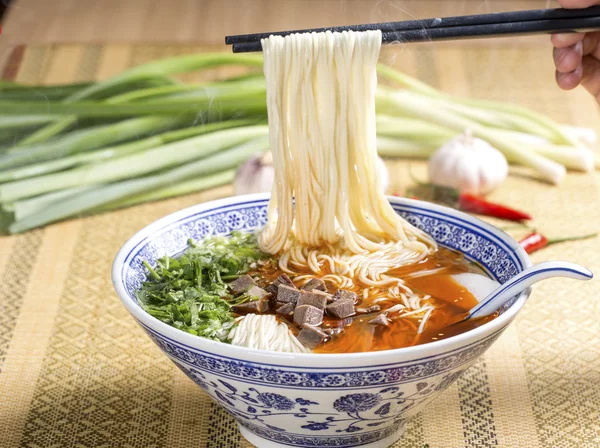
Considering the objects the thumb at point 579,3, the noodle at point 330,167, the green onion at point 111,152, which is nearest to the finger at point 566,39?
the thumb at point 579,3

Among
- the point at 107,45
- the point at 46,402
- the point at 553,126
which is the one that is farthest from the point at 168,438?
the point at 107,45

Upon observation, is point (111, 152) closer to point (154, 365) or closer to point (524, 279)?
point (154, 365)

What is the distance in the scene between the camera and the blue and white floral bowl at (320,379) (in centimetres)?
158

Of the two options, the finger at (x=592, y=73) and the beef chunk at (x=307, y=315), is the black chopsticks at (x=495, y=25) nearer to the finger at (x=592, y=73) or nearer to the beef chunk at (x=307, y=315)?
the finger at (x=592, y=73)

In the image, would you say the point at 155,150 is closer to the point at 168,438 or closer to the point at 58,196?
the point at 58,196

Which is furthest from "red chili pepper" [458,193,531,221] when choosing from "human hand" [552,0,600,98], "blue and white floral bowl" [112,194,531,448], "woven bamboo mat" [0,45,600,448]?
"blue and white floral bowl" [112,194,531,448]

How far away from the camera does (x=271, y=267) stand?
7.70ft

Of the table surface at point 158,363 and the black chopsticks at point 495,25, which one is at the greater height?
the black chopsticks at point 495,25

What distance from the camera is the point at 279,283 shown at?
212cm

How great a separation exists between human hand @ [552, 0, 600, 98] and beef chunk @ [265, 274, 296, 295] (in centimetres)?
114

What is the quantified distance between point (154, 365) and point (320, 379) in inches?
38.9

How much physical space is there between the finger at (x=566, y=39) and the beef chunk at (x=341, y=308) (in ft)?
3.64

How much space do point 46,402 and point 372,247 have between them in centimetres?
106

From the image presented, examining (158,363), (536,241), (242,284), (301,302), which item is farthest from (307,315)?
(536,241)
